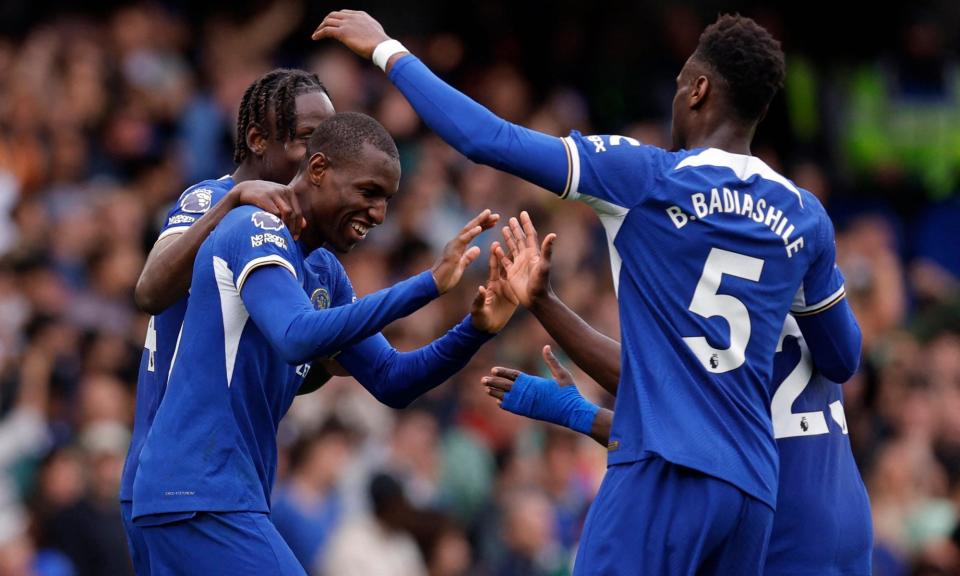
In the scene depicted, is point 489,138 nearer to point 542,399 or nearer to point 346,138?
point 346,138

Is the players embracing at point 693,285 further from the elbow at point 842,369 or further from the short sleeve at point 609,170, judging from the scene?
the elbow at point 842,369

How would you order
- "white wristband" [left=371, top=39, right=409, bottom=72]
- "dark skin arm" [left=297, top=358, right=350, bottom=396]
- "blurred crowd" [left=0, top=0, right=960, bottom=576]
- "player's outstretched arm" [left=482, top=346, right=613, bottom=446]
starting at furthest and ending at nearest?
"blurred crowd" [left=0, top=0, right=960, bottom=576]
"dark skin arm" [left=297, top=358, right=350, bottom=396]
"player's outstretched arm" [left=482, top=346, right=613, bottom=446]
"white wristband" [left=371, top=39, right=409, bottom=72]

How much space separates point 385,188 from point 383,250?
7163 millimetres

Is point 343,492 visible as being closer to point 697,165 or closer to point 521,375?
point 521,375

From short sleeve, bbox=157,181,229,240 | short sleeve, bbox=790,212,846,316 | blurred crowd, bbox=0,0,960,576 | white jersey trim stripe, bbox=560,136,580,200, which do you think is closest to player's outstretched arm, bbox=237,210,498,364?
white jersey trim stripe, bbox=560,136,580,200

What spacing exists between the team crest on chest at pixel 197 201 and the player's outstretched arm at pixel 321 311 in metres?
0.74

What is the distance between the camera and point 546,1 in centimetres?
1694

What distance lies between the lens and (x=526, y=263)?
584cm

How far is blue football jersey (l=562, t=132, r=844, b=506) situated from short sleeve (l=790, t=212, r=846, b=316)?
0.10 m

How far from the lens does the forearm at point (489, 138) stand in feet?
17.1

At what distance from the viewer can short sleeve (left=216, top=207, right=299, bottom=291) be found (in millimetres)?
5230

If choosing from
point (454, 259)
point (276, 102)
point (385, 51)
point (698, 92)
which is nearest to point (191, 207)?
point (276, 102)

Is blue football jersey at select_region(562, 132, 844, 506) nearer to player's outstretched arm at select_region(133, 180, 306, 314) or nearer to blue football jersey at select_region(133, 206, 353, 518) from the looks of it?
player's outstretched arm at select_region(133, 180, 306, 314)

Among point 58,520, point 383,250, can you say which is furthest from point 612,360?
point 383,250
